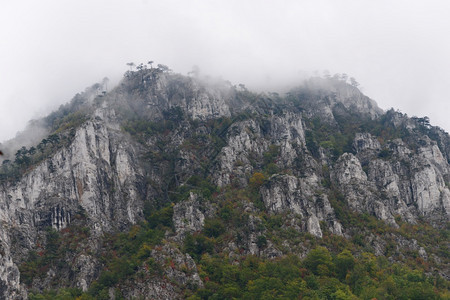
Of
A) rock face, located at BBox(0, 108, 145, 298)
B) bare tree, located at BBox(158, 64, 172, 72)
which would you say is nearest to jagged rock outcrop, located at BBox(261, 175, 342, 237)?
rock face, located at BBox(0, 108, 145, 298)

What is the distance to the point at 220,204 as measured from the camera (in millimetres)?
108625

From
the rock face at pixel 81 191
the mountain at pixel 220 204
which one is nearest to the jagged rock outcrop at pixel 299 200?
the mountain at pixel 220 204

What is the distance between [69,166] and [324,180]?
6611 cm

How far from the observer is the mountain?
84.3 meters

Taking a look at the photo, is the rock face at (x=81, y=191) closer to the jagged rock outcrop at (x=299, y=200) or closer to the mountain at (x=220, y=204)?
the mountain at (x=220, y=204)

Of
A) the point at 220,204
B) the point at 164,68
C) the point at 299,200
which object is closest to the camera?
the point at 299,200

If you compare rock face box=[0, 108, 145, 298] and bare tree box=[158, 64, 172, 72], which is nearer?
rock face box=[0, 108, 145, 298]

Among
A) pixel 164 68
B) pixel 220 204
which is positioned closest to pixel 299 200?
pixel 220 204

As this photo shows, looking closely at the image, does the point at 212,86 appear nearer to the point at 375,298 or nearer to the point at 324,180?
the point at 324,180

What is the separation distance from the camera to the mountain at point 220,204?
84.3 meters

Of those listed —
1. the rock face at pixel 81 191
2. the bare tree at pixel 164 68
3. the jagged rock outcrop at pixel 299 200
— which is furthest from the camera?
the bare tree at pixel 164 68

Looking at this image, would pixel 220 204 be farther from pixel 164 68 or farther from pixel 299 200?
pixel 164 68

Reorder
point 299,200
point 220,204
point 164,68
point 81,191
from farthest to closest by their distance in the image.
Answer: point 164,68, point 220,204, point 81,191, point 299,200

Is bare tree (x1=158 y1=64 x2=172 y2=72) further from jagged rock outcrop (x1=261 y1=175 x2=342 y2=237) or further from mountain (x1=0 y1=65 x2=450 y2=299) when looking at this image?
jagged rock outcrop (x1=261 y1=175 x2=342 y2=237)
